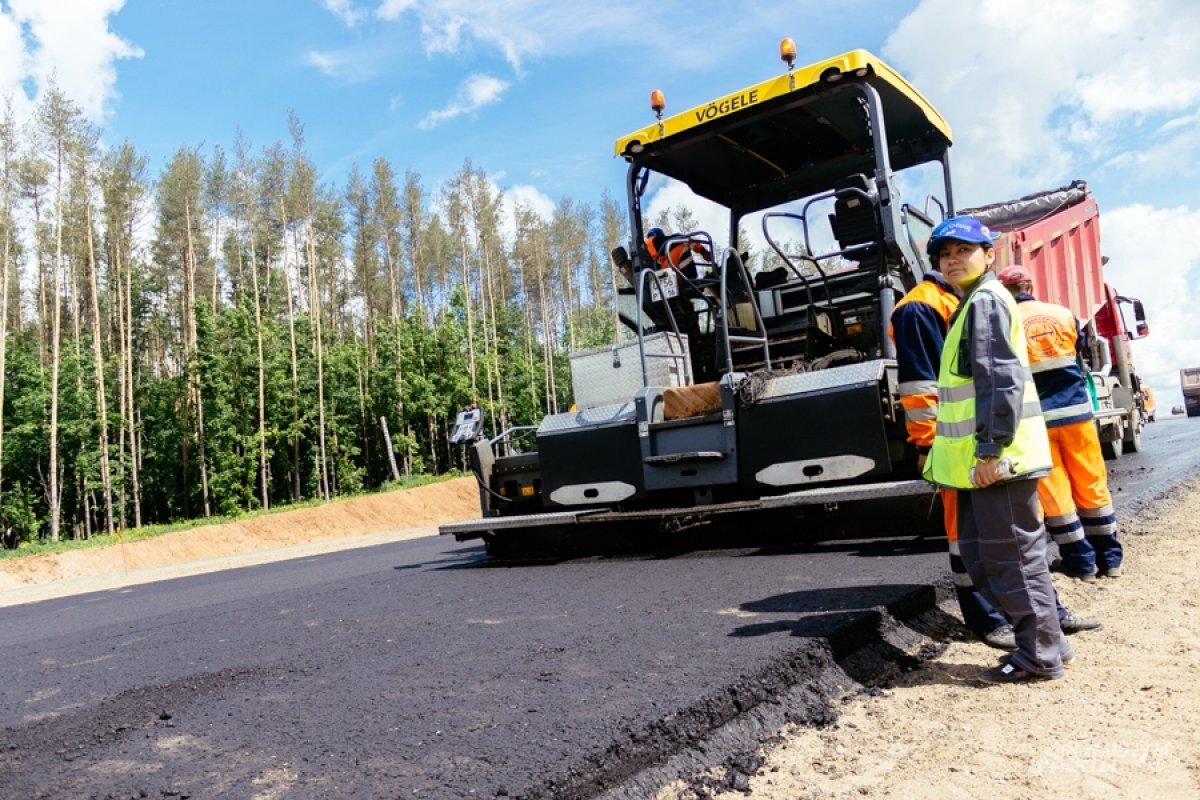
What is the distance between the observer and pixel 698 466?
5.68 metres

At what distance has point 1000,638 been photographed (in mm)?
3404

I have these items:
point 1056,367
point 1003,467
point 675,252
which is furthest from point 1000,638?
point 675,252

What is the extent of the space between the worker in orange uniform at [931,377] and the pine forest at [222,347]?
25.8 m

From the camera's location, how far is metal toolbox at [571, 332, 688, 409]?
5957 mm

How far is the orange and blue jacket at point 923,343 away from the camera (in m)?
3.59

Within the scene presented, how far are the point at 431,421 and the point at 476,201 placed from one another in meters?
10.6

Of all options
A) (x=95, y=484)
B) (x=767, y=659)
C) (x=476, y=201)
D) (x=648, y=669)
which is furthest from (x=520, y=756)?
(x=476, y=201)

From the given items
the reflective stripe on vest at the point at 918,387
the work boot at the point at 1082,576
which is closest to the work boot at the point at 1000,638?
the reflective stripe on vest at the point at 918,387

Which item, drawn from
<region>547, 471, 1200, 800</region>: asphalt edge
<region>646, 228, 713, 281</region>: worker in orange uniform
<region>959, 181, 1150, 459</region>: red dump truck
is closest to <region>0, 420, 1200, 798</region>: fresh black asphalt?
<region>547, 471, 1200, 800</region>: asphalt edge

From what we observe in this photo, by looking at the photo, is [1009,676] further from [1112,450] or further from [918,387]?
[1112,450]

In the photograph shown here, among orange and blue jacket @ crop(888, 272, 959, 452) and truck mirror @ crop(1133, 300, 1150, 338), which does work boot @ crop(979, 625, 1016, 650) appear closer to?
orange and blue jacket @ crop(888, 272, 959, 452)

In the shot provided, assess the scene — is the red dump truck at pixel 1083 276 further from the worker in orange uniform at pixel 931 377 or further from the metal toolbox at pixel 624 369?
the worker in orange uniform at pixel 931 377

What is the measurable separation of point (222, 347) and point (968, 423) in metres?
30.7

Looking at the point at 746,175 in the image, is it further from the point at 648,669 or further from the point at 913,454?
the point at 648,669
